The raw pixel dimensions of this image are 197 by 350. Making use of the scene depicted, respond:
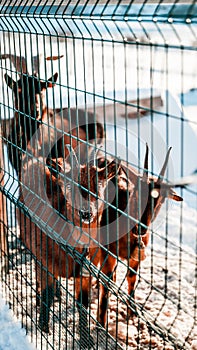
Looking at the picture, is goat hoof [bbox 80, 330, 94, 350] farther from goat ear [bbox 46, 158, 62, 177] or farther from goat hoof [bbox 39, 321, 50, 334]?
goat ear [bbox 46, 158, 62, 177]

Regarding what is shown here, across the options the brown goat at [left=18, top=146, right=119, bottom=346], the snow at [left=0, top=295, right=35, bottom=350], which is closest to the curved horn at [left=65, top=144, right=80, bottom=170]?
the brown goat at [left=18, top=146, right=119, bottom=346]

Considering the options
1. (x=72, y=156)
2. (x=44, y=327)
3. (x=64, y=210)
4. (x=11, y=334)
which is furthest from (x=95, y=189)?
(x=11, y=334)

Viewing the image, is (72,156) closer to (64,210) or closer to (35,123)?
(35,123)

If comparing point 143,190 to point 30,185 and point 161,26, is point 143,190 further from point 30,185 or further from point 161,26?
point 161,26

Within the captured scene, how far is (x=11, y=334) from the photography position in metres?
3.91

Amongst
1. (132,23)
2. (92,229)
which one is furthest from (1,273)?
(132,23)

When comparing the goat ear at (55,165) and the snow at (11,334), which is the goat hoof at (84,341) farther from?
the goat ear at (55,165)

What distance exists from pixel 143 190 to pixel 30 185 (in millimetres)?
782

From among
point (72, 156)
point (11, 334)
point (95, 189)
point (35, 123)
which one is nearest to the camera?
point (72, 156)

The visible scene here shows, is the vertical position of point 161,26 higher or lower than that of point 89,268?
higher

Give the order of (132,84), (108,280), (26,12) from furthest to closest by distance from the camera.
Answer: (132,84)
(26,12)
(108,280)

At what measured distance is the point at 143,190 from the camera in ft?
13.3

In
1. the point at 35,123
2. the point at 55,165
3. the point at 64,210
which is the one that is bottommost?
the point at 64,210

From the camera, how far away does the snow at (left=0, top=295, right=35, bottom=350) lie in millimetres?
3768
